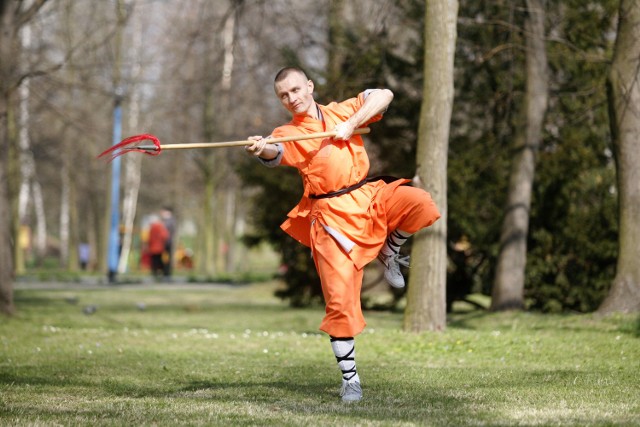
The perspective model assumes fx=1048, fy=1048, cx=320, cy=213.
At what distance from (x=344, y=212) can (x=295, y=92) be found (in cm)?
85

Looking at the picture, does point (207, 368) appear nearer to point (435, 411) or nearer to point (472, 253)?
point (435, 411)

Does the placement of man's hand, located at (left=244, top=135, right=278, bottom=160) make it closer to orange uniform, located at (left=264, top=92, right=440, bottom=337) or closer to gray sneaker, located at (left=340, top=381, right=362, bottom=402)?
orange uniform, located at (left=264, top=92, right=440, bottom=337)

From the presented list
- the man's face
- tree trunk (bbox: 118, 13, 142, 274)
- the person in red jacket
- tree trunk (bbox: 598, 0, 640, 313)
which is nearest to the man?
the man's face

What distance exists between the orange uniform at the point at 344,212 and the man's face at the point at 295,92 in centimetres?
10

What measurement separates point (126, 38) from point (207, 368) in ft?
118

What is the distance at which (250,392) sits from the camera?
734 cm

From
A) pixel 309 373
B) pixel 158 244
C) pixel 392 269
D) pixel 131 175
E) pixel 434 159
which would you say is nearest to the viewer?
pixel 392 269

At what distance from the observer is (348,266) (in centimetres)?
677

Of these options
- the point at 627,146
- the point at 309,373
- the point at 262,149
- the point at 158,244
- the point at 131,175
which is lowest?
the point at 309,373

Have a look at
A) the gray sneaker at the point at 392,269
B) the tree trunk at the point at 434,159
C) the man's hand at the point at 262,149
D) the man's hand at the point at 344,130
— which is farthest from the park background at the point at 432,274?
the man's hand at the point at 344,130

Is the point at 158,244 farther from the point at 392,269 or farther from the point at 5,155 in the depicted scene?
the point at 392,269

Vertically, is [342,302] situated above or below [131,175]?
below

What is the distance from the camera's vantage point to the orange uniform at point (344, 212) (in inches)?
265

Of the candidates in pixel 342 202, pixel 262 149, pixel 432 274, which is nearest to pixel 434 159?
pixel 432 274
